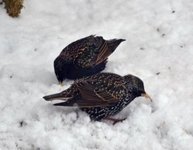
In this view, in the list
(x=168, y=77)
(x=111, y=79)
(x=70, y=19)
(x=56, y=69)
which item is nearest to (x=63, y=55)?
(x=56, y=69)

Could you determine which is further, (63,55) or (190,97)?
(63,55)

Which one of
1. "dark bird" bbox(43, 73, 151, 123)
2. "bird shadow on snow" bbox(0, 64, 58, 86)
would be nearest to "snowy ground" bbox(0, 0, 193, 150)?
"bird shadow on snow" bbox(0, 64, 58, 86)

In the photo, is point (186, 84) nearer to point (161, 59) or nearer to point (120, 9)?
point (161, 59)

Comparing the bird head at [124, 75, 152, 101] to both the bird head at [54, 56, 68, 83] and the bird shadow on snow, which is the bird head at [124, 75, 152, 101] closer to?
the bird head at [54, 56, 68, 83]

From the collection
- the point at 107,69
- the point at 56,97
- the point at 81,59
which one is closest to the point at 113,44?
the point at 107,69

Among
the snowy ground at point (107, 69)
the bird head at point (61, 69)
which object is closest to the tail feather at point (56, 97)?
the snowy ground at point (107, 69)

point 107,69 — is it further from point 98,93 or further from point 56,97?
point 56,97

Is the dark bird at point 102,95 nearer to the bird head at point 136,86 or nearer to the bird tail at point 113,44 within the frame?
the bird head at point 136,86
